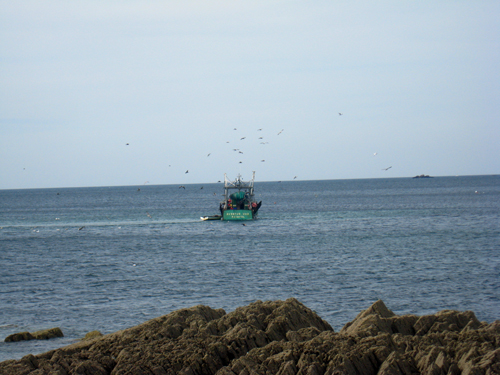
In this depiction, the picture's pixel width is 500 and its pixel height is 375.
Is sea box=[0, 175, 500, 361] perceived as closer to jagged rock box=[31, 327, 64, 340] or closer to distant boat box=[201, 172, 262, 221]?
jagged rock box=[31, 327, 64, 340]

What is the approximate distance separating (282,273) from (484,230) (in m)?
29.7

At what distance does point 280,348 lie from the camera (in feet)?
36.9

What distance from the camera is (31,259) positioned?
134 feet

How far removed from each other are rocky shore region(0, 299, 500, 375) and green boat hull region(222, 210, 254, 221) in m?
54.6

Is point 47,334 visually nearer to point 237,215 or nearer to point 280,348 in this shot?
point 280,348

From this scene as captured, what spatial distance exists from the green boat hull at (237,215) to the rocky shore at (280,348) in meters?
54.6

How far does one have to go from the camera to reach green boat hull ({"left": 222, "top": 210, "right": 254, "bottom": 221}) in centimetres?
6856

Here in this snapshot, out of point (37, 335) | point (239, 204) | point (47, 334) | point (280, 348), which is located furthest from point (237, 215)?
point (280, 348)

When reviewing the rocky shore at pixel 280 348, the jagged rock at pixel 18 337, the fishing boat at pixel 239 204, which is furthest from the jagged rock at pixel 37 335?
the fishing boat at pixel 239 204

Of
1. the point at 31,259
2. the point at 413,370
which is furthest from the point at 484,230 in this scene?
the point at 413,370

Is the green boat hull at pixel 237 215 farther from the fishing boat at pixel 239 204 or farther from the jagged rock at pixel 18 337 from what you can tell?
the jagged rock at pixel 18 337

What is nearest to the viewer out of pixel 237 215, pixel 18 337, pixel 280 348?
pixel 280 348

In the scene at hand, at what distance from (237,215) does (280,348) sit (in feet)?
189

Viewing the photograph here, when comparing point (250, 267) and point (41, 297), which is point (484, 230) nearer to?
point (250, 267)
